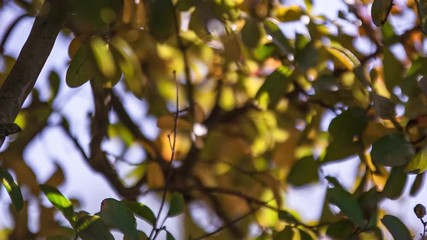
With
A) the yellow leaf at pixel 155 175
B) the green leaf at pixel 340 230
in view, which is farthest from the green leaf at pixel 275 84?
the yellow leaf at pixel 155 175

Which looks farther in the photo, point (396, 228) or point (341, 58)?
point (341, 58)

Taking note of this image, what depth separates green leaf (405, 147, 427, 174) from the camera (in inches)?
38.3

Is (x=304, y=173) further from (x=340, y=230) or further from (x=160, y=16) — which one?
(x=160, y=16)

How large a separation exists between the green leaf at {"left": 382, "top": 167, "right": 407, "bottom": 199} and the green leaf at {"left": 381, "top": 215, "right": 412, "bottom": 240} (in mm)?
118

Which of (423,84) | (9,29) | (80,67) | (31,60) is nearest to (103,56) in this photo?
(80,67)

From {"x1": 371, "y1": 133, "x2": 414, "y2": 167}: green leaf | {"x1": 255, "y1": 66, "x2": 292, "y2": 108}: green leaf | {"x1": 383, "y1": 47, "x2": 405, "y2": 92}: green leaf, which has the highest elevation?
{"x1": 255, "y1": 66, "x2": 292, "y2": 108}: green leaf

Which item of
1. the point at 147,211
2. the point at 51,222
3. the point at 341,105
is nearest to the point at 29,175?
the point at 51,222

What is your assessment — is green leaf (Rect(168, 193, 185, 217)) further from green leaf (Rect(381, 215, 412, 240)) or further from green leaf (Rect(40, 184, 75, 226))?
green leaf (Rect(381, 215, 412, 240))

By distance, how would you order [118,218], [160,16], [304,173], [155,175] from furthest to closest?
[155,175], [304,173], [160,16], [118,218]

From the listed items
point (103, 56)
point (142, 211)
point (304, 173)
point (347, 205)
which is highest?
point (103, 56)

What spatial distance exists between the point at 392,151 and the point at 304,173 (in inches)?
11.7

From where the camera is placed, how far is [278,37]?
1070 millimetres

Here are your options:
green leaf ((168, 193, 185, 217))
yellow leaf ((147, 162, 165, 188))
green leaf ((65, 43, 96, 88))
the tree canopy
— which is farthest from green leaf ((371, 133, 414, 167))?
yellow leaf ((147, 162, 165, 188))

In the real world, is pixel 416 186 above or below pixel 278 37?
below
